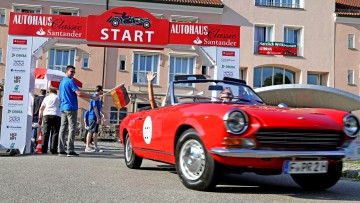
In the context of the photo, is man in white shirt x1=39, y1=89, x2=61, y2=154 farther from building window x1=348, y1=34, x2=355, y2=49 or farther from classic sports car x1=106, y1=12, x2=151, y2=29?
building window x1=348, y1=34, x2=355, y2=49

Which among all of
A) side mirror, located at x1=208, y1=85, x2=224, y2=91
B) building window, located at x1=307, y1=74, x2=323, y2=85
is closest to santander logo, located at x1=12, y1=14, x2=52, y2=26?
side mirror, located at x1=208, y1=85, x2=224, y2=91

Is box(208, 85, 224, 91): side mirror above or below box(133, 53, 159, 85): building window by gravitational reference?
below

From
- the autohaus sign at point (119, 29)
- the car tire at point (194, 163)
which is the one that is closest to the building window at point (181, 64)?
the autohaus sign at point (119, 29)

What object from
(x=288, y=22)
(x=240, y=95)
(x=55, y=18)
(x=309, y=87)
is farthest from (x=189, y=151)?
(x=288, y=22)

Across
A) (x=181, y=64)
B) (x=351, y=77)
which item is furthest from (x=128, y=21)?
(x=351, y=77)

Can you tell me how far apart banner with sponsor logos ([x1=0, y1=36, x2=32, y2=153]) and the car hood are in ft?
24.0

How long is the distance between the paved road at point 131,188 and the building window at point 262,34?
2635 centimetres

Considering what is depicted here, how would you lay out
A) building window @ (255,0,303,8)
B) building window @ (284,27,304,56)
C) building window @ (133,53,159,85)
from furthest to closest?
building window @ (255,0,303,8), building window @ (284,27,304,56), building window @ (133,53,159,85)

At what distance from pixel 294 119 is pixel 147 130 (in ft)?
8.17

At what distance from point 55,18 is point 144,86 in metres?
20.4

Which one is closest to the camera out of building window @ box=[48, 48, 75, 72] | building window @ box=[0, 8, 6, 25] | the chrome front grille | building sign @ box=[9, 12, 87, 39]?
the chrome front grille

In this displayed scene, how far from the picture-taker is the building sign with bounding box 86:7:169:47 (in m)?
10.6

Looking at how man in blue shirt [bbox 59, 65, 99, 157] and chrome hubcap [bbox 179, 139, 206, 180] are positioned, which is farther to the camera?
man in blue shirt [bbox 59, 65, 99, 157]

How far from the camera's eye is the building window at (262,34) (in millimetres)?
31884
